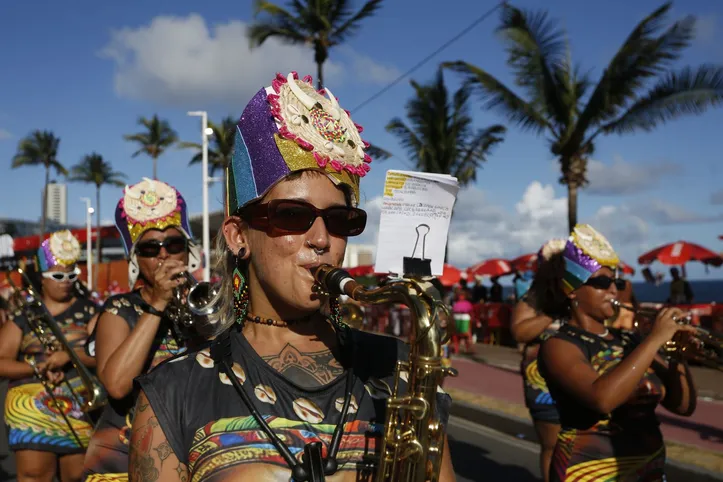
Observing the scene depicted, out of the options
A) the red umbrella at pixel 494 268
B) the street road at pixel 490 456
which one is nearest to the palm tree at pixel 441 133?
the red umbrella at pixel 494 268

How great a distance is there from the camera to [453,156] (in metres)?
23.0

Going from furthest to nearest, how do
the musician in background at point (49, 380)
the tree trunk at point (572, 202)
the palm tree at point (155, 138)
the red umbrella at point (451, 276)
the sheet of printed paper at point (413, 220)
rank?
the palm tree at point (155, 138)
the red umbrella at point (451, 276)
the tree trunk at point (572, 202)
the musician in background at point (49, 380)
the sheet of printed paper at point (413, 220)

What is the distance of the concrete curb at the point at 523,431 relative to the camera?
7.15m

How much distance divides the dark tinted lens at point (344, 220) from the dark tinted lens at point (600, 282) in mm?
2538

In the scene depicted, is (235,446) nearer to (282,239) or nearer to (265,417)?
(265,417)

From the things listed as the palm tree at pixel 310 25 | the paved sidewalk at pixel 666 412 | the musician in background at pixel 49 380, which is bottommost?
the paved sidewalk at pixel 666 412

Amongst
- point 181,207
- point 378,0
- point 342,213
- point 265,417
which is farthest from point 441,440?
point 378,0

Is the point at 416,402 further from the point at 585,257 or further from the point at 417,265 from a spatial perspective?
the point at 585,257

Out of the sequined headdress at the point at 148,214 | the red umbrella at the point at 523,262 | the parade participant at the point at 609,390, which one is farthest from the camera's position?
the red umbrella at the point at 523,262

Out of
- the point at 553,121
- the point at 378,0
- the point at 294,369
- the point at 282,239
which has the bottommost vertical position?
the point at 294,369

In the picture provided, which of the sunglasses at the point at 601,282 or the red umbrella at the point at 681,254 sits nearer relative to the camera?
the sunglasses at the point at 601,282

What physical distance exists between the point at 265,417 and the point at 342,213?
2.18 ft

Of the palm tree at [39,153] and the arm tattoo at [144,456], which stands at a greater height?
the palm tree at [39,153]

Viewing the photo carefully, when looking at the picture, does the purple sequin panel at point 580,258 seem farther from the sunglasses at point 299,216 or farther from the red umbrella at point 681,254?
the red umbrella at point 681,254
